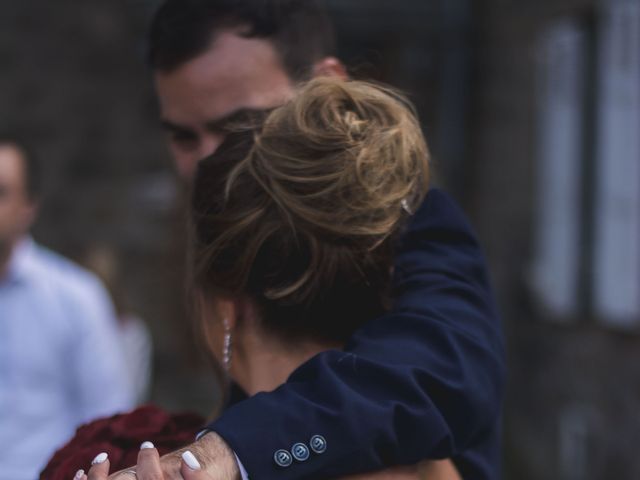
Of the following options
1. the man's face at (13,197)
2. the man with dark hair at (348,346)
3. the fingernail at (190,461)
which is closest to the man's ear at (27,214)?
the man's face at (13,197)

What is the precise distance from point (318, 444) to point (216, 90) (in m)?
0.93

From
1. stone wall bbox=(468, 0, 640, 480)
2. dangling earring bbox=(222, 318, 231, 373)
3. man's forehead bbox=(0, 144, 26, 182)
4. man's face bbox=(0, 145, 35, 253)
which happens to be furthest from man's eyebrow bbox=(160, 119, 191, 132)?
stone wall bbox=(468, 0, 640, 480)

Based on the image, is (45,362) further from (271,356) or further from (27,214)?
(271,356)

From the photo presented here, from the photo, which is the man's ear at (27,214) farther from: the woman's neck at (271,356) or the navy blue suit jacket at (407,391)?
the woman's neck at (271,356)

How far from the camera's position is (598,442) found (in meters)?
6.38

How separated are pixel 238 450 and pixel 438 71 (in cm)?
749

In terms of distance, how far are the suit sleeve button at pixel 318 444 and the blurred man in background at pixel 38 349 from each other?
250cm

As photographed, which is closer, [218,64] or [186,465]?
[186,465]

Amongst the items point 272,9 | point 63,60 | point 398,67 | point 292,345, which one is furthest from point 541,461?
point 292,345

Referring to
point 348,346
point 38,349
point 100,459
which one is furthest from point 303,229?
point 38,349

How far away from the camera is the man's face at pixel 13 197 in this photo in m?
4.16

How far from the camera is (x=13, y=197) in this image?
4242mm

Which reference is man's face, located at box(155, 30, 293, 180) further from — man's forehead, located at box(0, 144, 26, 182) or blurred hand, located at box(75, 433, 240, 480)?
man's forehead, located at box(0, 144, 26, 182)

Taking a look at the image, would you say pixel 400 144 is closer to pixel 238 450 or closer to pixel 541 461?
pixel 238 450
